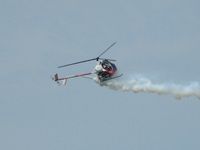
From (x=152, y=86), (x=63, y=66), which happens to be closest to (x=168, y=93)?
(x=152, y=86)

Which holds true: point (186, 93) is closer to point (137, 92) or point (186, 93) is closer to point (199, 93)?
point (199, 93)

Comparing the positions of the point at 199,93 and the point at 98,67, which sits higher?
the point at 98,67

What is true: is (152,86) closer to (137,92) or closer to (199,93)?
(137,92)

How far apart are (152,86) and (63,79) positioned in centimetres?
1292

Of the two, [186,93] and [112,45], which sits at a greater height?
[112,45]

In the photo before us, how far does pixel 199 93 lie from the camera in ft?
206

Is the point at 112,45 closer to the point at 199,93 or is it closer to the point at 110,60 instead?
the point at 110,60

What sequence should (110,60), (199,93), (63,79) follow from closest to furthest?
(199,93) → (110,60) → (63,79)

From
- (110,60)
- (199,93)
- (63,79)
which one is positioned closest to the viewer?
(199,93)

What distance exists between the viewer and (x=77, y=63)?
2771 inches

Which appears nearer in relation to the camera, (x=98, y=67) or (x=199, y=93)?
(x=199, y=93)

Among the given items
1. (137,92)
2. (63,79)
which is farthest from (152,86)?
(63,79)

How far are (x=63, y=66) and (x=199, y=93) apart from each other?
→ 1603 cm

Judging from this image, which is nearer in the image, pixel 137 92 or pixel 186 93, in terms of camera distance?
pixel 186 93
